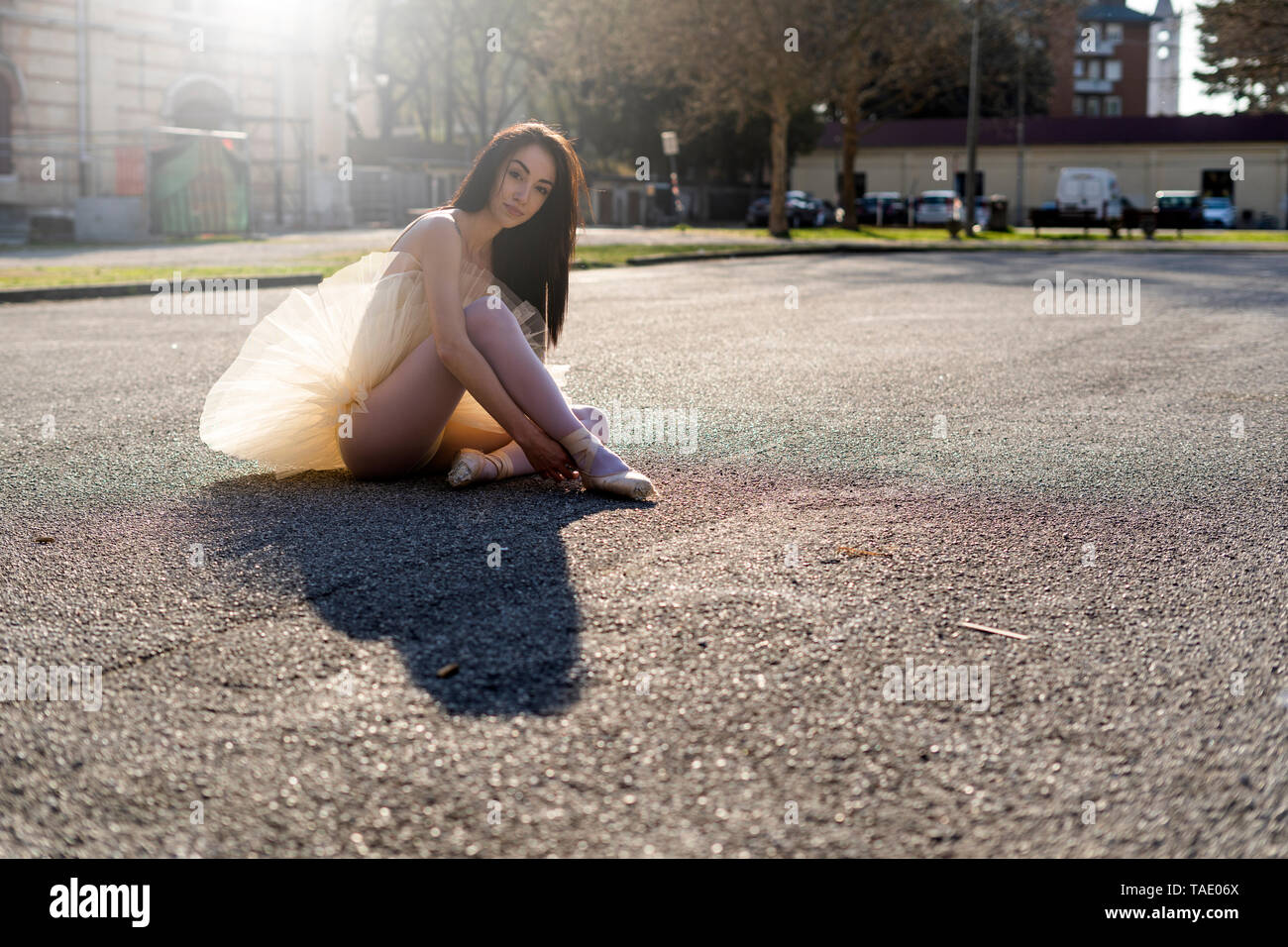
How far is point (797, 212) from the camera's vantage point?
5044 centimetres

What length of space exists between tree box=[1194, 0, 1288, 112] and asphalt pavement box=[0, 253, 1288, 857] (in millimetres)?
28708

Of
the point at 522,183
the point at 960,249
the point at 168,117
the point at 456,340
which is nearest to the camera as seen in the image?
the point at 456,340

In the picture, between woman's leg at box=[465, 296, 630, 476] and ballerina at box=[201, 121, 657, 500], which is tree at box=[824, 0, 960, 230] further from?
woman's leg at box=[465, 296, 630, 476]

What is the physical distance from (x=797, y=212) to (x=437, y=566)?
159 ft

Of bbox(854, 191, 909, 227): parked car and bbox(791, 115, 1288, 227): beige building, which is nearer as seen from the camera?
bbox(854, 191, 909, 227): parked car

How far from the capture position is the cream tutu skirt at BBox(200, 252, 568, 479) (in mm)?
4559

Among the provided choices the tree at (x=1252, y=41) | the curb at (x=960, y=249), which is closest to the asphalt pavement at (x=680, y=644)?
the curb at (x=960, y=249)

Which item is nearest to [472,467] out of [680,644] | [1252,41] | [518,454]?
[518,454]

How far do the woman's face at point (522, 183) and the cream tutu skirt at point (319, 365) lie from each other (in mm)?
233

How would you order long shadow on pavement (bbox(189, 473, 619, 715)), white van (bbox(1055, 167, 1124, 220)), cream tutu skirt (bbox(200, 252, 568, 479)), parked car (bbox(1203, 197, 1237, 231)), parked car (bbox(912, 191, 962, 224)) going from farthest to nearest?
white van (bbox(1055, 167, 1124, 220)) → parked car (bbox(1203, 197, 1237, 231)) → parked car (bbox(912, 191, 962, 224)) → cream tutu skirt (bbox(200, 252, 568, 479)) → long shadow on pavement (bbox(189, 473, 619, 715))

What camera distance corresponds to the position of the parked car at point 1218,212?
5103 centimetres

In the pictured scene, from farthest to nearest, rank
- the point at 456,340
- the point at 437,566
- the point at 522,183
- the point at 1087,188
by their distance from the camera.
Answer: the point at 1087,188 → the point at 522,183 → the point at 456,340 → the point at 437,566

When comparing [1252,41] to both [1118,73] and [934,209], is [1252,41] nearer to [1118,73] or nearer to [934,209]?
[934,209]

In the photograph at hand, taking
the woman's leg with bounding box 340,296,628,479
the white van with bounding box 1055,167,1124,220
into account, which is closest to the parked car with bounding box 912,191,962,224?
the white van with bounding box 1055,167,1124,220
